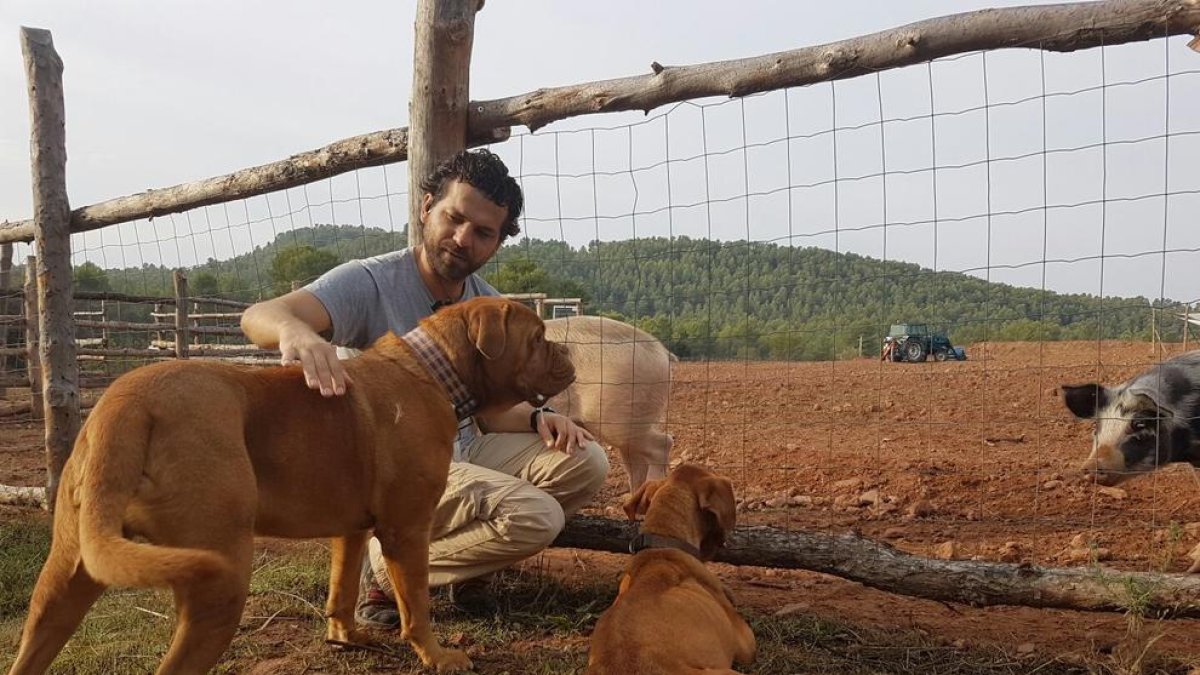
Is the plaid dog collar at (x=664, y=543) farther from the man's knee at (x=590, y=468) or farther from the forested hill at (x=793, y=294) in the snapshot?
the forested hill at (x=793, y=294)

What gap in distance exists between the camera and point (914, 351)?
2827 centimetres

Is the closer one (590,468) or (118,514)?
(118,514)

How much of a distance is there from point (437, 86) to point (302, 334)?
2.08 m

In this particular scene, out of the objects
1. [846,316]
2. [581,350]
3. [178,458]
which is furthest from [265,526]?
[581,350]

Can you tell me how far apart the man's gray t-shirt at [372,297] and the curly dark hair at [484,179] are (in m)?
0.39

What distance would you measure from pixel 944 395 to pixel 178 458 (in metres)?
14.0

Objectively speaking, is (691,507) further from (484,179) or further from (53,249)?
(53,249)

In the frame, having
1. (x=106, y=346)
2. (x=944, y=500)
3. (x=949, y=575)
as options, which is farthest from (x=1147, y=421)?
(x=106, y=346)

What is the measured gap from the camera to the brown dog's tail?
266cm

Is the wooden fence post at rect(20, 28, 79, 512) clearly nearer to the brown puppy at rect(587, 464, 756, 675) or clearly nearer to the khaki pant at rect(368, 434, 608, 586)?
the khaki pant at rect(368, 434, 608, 586)

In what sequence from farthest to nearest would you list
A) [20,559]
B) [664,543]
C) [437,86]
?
[20,559] < [437,86] < [664,543]

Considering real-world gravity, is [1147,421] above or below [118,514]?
below

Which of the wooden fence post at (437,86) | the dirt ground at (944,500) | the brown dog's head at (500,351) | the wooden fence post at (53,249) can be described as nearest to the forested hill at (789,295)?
the dirt ground at (944,500)

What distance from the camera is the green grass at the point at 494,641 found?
4109mm
